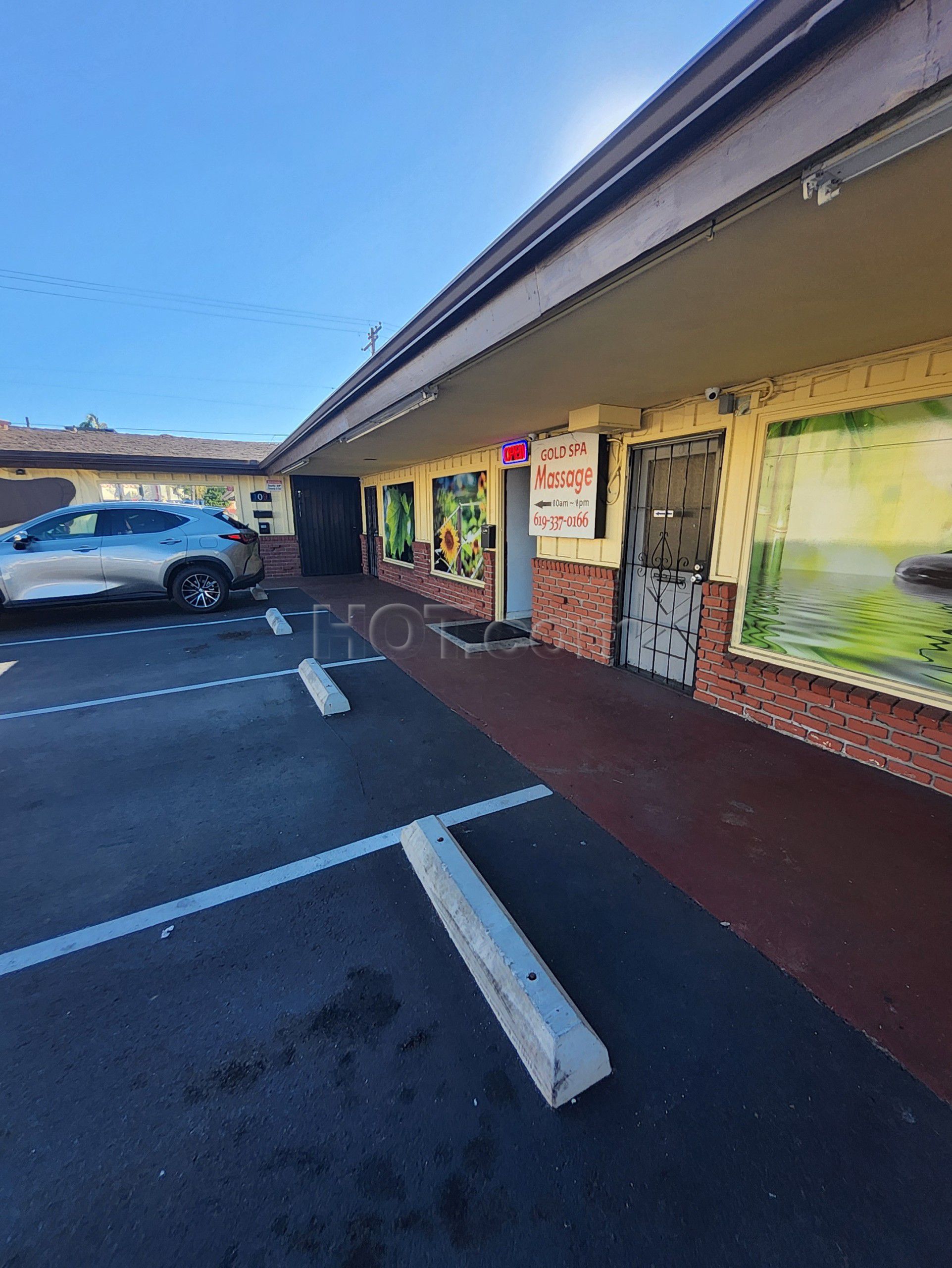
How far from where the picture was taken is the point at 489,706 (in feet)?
13.7

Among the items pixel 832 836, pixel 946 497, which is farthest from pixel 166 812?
pixel 946 497

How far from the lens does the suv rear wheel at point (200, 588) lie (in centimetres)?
754

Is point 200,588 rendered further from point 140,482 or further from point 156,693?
point 140,482

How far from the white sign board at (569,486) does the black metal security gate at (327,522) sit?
24.9 feet

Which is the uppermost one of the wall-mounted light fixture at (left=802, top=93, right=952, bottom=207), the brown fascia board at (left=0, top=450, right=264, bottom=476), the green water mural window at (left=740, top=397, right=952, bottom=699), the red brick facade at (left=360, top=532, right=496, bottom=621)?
the brown fascia board at (left=0, top=450, right=264, bottom=476)

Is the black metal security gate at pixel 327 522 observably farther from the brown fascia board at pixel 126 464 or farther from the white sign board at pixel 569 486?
the white sign board at pixel 569 486

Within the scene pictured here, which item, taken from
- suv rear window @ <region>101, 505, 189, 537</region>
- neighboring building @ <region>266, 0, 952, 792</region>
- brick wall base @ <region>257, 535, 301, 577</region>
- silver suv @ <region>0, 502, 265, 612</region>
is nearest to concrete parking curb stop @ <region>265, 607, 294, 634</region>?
silver suv @ <region>0, 502, 265, 612</region>

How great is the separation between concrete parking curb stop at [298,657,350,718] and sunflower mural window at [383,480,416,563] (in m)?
5.40

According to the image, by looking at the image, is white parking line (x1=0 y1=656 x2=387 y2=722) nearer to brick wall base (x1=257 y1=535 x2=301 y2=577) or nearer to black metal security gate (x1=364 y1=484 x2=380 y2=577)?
black metal security gate (x1=364 y1=484 x2=380 y2=577)

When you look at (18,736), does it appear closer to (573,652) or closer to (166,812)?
(166,812)

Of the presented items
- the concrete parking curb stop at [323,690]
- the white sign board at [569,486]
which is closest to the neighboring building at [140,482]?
the concrete parking curb stop at [323,690]

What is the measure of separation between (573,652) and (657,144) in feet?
15.0

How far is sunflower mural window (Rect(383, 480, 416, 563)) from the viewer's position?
9734 millimetres

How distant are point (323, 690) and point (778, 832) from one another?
337cm
